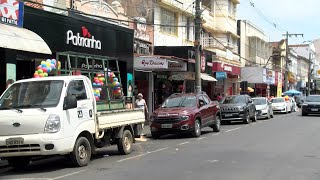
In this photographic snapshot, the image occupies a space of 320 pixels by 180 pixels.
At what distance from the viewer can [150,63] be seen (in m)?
25.4

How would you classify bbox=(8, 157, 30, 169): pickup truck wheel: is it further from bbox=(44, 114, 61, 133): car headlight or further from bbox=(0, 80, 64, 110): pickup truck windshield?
bbox=(44, 114, 61, 133): car headlight

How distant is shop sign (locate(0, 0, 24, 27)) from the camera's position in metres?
15.6

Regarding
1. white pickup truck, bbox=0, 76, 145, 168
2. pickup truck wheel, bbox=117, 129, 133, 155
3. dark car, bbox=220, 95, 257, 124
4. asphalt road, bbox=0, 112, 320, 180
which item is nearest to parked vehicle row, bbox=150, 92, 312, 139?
asphalt road, bbox=0, 112, 320, 180

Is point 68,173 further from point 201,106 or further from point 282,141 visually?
point 201,106

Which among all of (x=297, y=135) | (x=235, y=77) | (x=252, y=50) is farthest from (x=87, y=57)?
(x=252, y=50)

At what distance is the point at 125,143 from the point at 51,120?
376 centimetres

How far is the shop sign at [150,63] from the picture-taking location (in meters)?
25.1

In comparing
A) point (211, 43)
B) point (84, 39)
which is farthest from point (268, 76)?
point (84, 39)

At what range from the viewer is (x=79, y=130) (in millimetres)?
10961

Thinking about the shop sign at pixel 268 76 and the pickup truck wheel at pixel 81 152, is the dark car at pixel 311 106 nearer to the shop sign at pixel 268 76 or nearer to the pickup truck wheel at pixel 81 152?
the shop sign at pixel 268 76

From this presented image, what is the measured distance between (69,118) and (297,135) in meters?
11.4

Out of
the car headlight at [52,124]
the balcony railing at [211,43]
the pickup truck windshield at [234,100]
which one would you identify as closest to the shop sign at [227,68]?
the balcony railing at [211,43]

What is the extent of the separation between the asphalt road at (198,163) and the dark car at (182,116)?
6.40ft

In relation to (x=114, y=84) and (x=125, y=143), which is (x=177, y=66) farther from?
(x=125, y=143)
